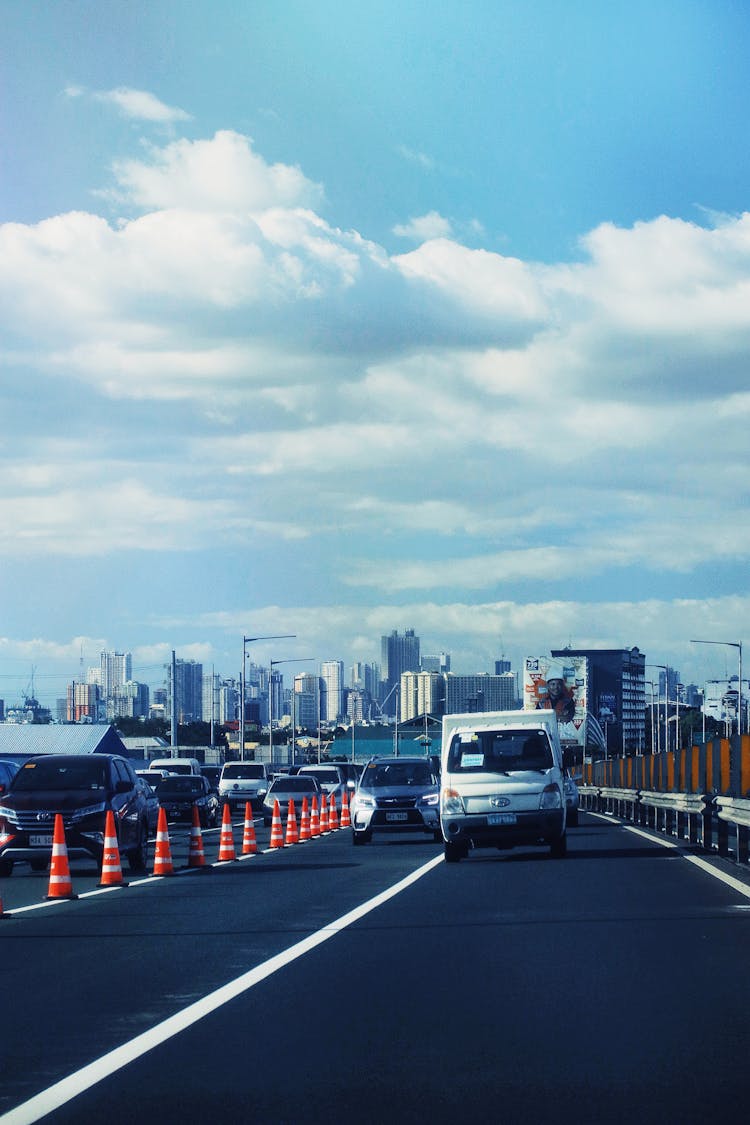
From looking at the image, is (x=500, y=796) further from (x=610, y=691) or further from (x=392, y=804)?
(x=610, y=691)

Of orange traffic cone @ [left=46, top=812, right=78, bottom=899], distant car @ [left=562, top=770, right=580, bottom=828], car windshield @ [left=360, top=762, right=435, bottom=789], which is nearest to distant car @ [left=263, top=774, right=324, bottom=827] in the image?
distant car @ [left=562, top=770, right=580, bottom=828]

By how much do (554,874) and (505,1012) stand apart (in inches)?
496

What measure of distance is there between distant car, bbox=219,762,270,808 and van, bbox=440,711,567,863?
32.1 m

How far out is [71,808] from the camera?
2353cm

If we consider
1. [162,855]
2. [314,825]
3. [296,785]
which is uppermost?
[162,855]

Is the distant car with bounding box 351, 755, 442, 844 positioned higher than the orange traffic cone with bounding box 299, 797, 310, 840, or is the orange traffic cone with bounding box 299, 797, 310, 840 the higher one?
the distant car with bounding box 351, 755, 442, 844

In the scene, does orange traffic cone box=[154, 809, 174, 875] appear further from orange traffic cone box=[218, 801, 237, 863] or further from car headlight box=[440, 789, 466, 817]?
car headlight box=[440, 789, 466, 817]

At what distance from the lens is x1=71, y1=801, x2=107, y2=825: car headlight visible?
23391mm

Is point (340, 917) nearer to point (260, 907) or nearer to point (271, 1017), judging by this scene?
point (260, 907)

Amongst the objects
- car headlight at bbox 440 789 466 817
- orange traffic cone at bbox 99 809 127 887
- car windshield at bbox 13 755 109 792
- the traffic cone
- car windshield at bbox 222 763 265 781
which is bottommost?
the traffic cone

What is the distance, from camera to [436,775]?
36.2 meters

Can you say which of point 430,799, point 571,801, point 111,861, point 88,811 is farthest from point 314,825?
point 111,861

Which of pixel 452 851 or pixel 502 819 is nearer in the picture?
pixel 502 819

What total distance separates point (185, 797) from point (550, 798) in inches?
847
